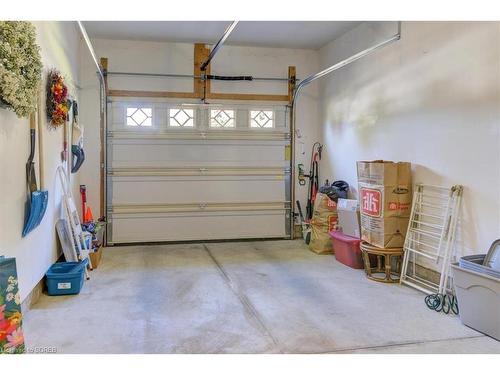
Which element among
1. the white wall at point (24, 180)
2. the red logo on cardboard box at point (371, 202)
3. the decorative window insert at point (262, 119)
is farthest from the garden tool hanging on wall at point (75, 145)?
the red logo on cardboard box at point (371, 202)

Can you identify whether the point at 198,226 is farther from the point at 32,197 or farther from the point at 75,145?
the point at 32,197

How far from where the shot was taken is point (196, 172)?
654cm

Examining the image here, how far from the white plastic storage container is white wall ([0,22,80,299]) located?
3.24 metres

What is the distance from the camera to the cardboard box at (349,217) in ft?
16.4

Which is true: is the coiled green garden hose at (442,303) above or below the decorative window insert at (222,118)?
below

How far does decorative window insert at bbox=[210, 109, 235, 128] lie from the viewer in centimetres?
657

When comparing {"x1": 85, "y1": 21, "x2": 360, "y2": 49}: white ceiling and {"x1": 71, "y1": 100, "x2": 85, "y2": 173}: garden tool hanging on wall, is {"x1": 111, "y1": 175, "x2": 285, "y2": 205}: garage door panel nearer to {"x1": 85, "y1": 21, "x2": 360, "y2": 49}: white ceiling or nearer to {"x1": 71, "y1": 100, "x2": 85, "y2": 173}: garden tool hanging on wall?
{"x1": 71, "y1": 100, "x2": 85, "y2": 173}: garden tool hanging on wall

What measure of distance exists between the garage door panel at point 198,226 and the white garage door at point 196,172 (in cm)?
1

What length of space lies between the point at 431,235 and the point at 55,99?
3833 mm

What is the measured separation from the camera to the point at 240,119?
6648mm

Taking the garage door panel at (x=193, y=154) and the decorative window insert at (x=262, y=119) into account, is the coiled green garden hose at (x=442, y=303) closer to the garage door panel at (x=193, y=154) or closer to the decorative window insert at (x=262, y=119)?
the garage door panel at (x=193, y=154)

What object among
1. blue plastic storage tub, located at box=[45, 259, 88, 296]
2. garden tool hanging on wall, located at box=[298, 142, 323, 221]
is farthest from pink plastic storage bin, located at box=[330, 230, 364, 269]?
blue plastic storage tub, located at box=[45, 259, 88, 296]

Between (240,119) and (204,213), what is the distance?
160cm
